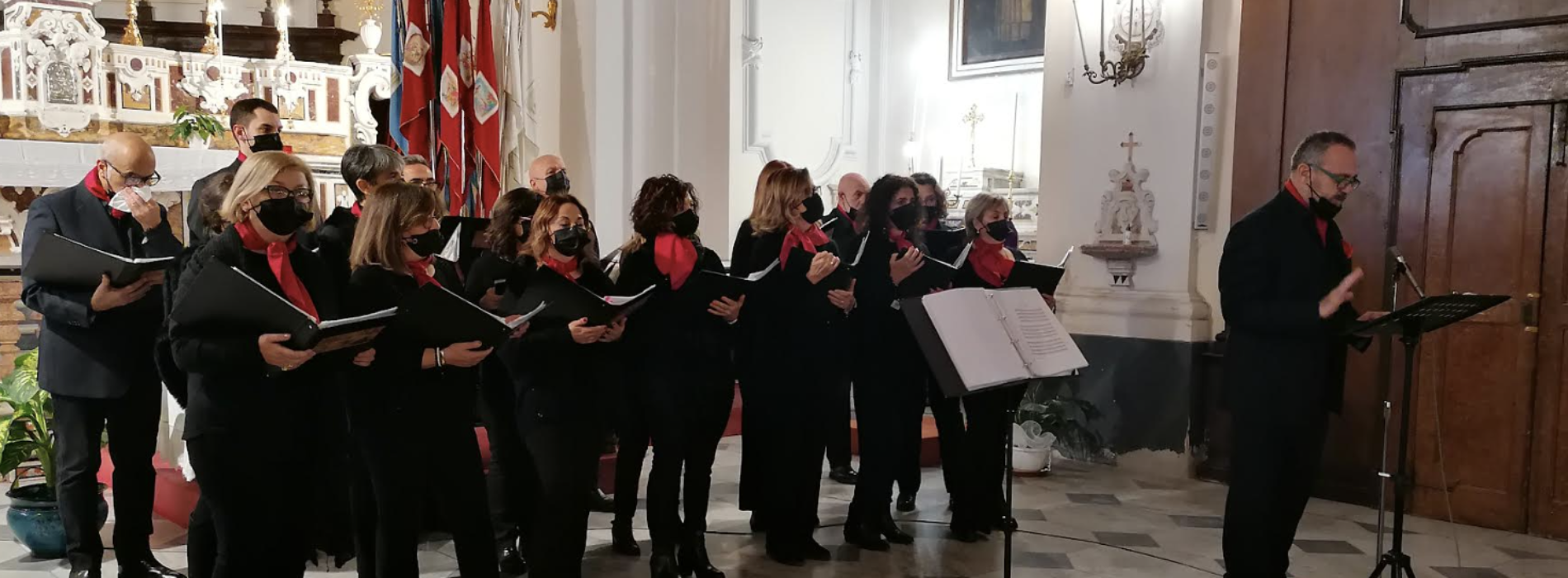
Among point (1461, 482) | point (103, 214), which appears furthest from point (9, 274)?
point (1461, 482)

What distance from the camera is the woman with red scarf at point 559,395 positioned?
11.1 feet

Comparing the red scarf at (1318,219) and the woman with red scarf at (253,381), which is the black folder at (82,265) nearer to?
the woman with red scarf at (253,381)

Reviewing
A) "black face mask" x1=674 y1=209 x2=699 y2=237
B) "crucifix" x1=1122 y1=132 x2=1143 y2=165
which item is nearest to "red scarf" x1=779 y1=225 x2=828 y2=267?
"black face mask" x1=674 y1=209 x2=699 y2=237

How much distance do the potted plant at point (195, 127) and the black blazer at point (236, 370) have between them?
653cm

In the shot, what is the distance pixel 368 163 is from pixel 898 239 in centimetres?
211

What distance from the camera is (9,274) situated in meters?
7.80

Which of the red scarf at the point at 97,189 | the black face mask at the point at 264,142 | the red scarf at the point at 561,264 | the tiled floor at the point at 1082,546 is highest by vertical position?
the black face mask at the point at 264,142

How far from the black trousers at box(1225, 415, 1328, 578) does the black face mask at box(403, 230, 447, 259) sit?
255 cm

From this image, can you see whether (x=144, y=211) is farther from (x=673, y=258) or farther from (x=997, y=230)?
(x=997, y=230)

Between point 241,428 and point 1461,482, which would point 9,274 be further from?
point 1461,482

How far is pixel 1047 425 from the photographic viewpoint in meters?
6.50

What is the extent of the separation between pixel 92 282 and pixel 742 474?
2.57 metres

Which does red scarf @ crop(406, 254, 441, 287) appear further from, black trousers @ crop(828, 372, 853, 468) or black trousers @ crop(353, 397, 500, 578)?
black trousers @ crop(828, 372, 853, 468)

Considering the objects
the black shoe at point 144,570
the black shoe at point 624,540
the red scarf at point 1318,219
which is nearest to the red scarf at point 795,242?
the black shoe at point 624,540
